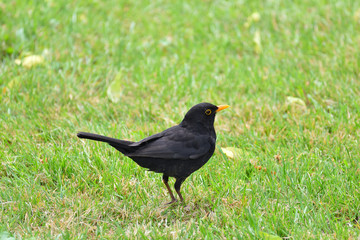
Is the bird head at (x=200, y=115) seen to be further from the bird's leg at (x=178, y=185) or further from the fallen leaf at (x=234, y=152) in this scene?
the fallen leaf at (x=234, y=152)

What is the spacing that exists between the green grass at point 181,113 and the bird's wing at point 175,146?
44cm

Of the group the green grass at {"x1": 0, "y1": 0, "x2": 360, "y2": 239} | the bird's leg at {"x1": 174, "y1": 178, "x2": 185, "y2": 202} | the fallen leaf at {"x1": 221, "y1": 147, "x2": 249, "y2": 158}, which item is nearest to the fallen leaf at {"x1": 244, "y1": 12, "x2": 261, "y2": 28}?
the green grass at {"x1": 0, "y1": 0, "x2": 360, "y2": 239}

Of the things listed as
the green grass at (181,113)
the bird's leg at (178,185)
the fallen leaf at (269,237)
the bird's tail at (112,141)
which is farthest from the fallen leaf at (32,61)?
the fallen leaf at (269,237)

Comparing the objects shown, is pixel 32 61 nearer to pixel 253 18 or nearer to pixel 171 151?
pixel 171 151

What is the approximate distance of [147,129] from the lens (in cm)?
495

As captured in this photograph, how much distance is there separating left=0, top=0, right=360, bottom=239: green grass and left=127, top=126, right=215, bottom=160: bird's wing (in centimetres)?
44

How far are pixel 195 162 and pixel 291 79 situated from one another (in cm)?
270

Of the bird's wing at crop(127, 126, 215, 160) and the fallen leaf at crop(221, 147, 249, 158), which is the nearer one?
the bird's wing at crop(127, 126, 215, 160)

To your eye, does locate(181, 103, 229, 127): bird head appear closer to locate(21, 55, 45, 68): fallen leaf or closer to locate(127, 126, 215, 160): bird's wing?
locate(127, 126, 215, 160): bird's wing

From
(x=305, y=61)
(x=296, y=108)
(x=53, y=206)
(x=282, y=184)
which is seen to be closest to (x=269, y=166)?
(x=282, y=184)

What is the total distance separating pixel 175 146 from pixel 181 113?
166 cm

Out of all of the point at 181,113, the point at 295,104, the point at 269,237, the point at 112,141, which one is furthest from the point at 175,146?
the point at 295,104

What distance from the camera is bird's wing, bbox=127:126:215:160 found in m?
3.54

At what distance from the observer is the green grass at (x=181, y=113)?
3.54 meters
